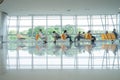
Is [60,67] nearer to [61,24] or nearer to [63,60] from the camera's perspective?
[63,60]

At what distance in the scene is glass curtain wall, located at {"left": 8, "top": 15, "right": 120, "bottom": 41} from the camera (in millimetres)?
28875

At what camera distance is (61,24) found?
29.5m

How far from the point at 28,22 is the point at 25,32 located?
1.30 meters

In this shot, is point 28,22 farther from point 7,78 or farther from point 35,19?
point 7,78

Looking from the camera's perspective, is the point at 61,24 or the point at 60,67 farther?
the point at 61,24

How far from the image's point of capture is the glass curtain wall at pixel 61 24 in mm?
28875
